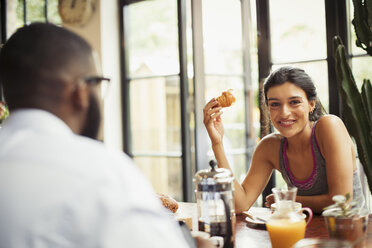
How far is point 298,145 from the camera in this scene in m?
2.16

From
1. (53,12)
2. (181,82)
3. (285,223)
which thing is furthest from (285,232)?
(53,12)

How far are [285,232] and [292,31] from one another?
87.6 inches

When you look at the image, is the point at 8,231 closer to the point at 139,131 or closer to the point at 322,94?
the point at 322,94

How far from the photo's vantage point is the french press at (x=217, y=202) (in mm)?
1231

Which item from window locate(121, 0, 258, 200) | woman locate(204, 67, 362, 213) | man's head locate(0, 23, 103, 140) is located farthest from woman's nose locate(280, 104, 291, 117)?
window locate(121, 0, 258, 200)

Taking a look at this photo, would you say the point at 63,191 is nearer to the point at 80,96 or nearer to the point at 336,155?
the point at 80,96

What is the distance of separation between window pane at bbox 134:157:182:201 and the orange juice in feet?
9.13

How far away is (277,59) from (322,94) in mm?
461

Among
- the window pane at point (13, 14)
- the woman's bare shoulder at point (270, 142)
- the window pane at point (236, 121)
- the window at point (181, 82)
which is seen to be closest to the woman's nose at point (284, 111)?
the woman's bare shoulder at point (270, 142)

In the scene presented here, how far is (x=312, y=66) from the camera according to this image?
9.99 ft

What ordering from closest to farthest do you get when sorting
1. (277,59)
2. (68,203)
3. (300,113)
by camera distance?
(68,203), (300,113), (277,59)

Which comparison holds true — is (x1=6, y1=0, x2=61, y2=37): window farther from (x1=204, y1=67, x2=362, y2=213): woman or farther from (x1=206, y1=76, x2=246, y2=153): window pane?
(x1=204, y1=67, x2=362, y2=213): woman

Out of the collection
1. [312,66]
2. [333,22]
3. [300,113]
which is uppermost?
[333,22]

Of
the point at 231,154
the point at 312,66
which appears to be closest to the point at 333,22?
the point at 312,66
